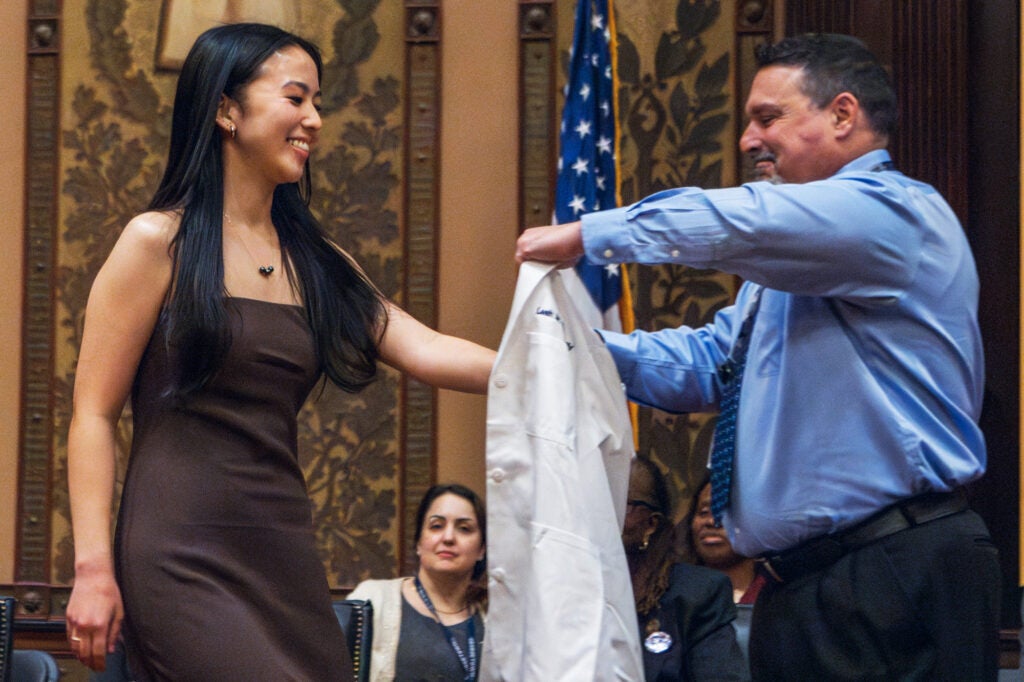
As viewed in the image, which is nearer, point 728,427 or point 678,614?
point 728,427

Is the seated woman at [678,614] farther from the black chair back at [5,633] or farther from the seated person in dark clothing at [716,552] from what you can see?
the black chair back at [5,633]

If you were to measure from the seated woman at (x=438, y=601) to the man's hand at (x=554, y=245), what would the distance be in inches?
65.0

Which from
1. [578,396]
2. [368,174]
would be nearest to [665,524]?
[578,396]

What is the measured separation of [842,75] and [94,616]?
149 centimetres

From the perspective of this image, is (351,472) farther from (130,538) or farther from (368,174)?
(130,538)

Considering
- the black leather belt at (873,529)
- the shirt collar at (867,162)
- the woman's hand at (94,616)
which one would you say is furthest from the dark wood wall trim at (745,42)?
the woman's hand at (94,616)

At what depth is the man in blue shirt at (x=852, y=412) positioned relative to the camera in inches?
83.8

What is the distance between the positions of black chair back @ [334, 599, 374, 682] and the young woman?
4.96 feet

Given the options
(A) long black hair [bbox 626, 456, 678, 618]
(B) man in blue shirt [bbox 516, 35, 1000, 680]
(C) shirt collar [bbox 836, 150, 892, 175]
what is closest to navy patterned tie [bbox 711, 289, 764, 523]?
(B) man in blue shirt [bbox 516, 35, 1000, 680]

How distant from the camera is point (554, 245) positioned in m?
2.28

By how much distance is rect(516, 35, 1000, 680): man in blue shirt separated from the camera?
2129 millimetres

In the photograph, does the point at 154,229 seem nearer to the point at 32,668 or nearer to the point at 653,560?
the point at 653,560

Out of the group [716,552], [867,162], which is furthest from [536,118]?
[867,162]

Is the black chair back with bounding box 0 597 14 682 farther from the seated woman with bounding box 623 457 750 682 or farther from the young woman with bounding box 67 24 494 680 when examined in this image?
the young woman with bounding box 67 24 494 680
